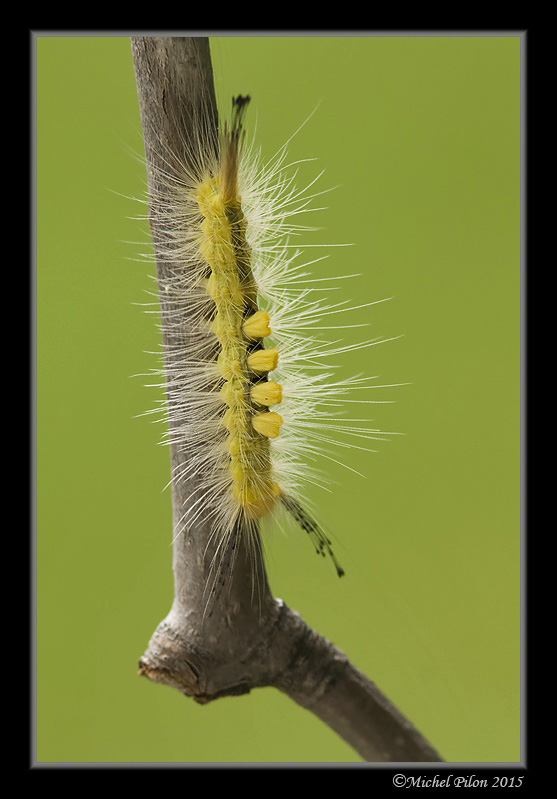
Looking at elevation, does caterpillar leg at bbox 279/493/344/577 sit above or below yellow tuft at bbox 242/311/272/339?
below

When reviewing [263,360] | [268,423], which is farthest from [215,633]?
[263,360]

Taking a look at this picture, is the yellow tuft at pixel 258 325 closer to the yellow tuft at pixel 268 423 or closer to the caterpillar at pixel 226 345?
the caterpillar at pixel 226 345

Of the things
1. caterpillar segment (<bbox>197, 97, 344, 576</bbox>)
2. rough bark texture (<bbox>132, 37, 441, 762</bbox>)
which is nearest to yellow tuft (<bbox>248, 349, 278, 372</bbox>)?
caterpillar segment (<bbox>197, 97, 344, 576</bbox>)

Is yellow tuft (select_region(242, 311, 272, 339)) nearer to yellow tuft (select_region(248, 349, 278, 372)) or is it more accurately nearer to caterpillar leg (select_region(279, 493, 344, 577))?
yellow tuft (select_region(248, 349, 278, 372))

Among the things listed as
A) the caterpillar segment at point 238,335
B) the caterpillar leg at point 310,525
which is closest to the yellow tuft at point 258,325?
the caterpillar segment at point 238,335

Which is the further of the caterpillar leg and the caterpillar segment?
the caterpillar leg

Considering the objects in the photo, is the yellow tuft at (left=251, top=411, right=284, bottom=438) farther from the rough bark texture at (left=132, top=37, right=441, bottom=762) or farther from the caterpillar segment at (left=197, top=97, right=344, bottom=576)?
the rough bark texture at (left=132, top=37, right=441, bottom=762)
